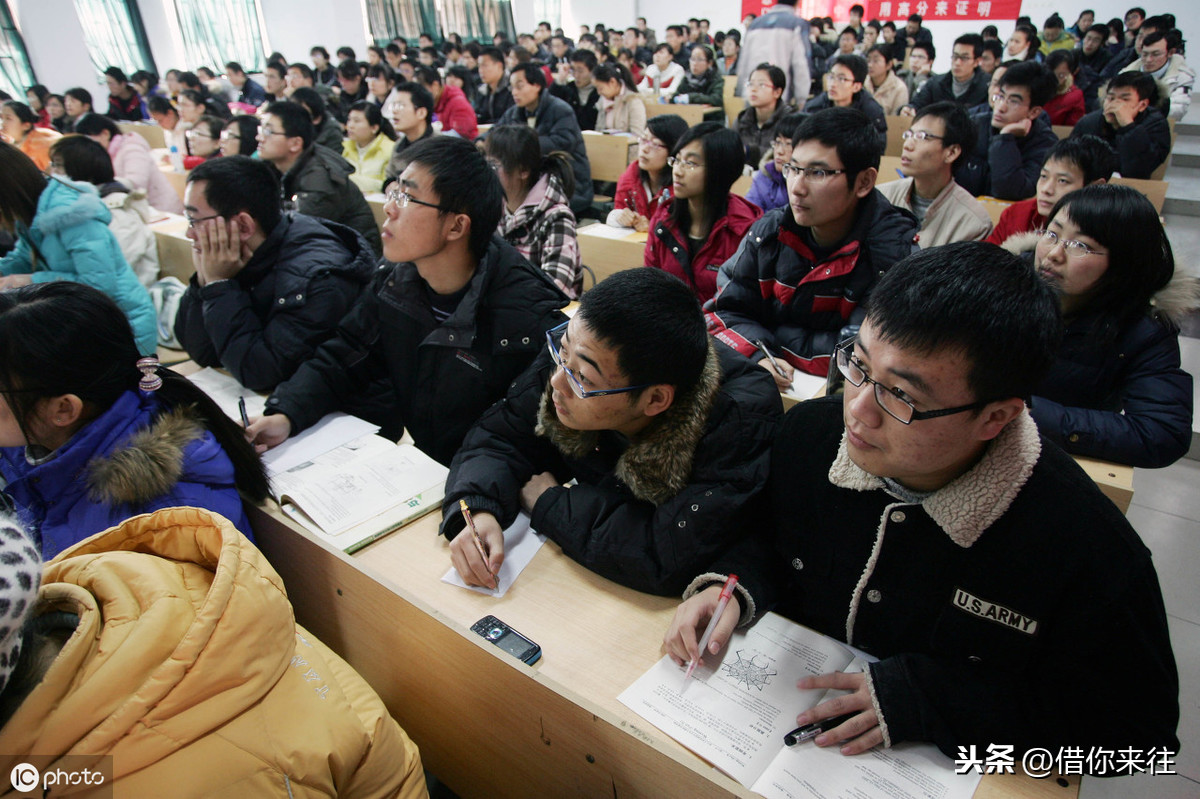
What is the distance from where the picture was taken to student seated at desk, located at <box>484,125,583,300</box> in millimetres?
2916

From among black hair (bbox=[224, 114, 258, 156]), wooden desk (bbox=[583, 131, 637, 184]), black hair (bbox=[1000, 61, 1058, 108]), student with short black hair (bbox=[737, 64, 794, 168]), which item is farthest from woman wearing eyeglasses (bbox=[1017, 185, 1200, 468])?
black hair (bbox=[224, 114, 258, 156])

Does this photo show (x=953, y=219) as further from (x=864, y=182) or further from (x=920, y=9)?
(x=920, y=9)

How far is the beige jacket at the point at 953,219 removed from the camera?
9.14 feet

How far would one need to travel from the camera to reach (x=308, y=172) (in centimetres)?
354

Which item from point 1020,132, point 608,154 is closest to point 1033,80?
point 1020,132

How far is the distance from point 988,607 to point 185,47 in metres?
14.2

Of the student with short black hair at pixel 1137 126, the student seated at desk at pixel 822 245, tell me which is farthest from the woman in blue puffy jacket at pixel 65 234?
the student with short black hair at pixel 1137 126

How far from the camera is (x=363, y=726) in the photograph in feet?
2.98

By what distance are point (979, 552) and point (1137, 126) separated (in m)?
Result: 4.60

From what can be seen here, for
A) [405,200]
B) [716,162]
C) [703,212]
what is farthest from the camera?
[703,212]

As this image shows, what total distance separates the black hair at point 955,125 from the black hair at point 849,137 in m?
0.94

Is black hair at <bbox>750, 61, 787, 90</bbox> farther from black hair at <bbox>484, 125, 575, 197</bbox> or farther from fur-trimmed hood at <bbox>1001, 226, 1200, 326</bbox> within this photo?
fur-trimmed hood at <bbox>1001, 226, 1200, 326</bbox>

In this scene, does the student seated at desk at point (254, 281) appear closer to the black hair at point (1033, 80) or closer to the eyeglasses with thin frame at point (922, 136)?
the eyeglasses with thin frame at point (922, 136)

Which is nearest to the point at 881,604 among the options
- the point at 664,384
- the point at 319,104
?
the point at 664,384
